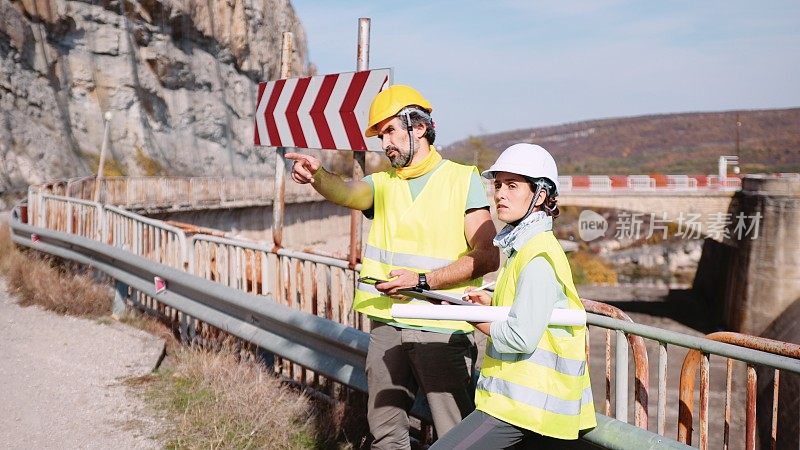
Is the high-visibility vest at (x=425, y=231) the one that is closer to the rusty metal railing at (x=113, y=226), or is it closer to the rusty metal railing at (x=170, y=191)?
the rusty metal railing at (x=113, y=226)

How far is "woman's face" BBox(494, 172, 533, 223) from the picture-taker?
288 cm

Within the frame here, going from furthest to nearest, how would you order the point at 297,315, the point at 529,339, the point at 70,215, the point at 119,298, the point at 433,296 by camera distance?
the point at 70,215, the point at 119,298, the point at 297,315, the point at 433,296, the point at 529,339

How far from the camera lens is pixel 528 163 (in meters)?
2.83

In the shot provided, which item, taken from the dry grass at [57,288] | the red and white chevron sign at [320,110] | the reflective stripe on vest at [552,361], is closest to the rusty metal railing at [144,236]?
the dry grass at [57,288]

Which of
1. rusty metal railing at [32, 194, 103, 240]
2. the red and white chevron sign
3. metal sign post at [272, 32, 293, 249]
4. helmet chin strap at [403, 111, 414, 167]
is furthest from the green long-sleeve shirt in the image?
rusty metal railing at [32, 194, 103, 240]

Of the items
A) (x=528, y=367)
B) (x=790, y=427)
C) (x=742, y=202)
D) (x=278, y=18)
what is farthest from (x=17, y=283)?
(x=278, y=18)

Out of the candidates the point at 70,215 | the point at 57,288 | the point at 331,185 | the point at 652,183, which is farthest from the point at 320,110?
the point at 652,183

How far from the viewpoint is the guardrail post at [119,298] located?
25.2ft

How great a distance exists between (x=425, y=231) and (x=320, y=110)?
2.39 meters

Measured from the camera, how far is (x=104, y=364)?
19.6 ft

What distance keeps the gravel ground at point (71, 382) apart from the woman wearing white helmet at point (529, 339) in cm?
246

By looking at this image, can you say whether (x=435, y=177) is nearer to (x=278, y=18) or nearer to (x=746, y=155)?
(x=278, y=18)

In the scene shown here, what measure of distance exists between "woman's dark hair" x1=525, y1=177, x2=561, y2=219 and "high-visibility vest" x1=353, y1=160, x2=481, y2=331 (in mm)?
598

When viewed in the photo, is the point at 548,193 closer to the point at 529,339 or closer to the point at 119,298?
the point at 529,339
